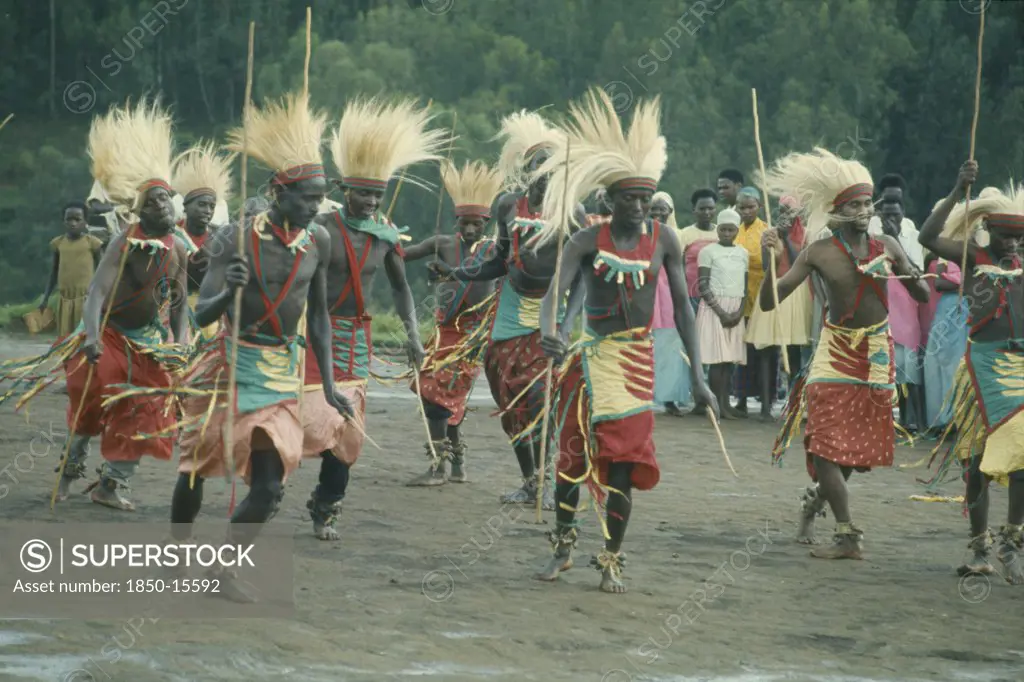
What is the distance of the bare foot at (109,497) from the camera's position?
913 cm

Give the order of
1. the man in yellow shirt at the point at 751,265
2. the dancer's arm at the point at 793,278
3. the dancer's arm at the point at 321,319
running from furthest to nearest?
the man in yellow shirt at the point at 751,265 → the dancer's arm at the point at 793,278 → the dancer's arm at the point at 321,319

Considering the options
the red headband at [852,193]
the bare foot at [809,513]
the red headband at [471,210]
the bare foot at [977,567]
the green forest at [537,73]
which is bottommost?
the bare foot at [977,567]

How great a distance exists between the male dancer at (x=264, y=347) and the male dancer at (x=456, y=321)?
2888 millimetres

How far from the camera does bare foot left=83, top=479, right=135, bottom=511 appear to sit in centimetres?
913

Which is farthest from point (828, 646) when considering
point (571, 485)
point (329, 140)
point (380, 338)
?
point (380, 338)

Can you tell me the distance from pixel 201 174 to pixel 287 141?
3.01 m

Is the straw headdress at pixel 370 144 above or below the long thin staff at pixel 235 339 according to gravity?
above

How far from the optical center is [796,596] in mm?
7469

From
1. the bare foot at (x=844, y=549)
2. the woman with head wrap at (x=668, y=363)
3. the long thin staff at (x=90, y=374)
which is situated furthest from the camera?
the woman with head wrap at (x=668, y=363)

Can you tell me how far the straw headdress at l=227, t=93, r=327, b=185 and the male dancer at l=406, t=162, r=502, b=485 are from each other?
9.04 feet

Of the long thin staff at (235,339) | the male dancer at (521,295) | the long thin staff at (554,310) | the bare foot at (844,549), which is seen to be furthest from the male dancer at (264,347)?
the bare foot at (844,549)

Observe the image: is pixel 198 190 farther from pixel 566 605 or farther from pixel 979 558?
pixel 979 558

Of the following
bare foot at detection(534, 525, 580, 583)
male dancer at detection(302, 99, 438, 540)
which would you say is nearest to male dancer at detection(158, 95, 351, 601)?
male dancer at detection(302, 99, 438, 540)

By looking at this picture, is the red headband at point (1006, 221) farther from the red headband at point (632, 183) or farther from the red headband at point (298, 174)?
the red headband at point (298, 174)
